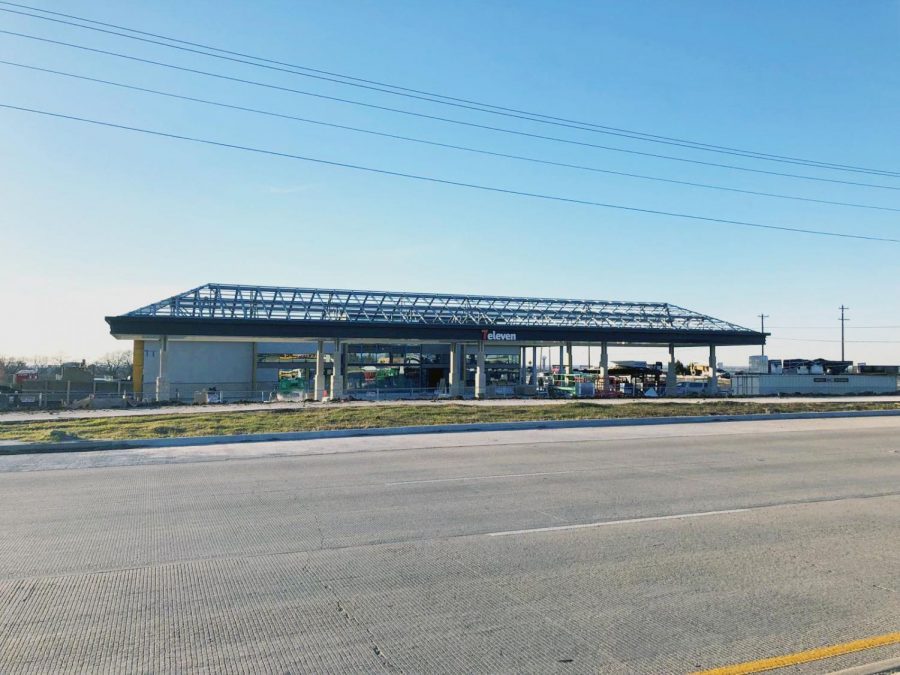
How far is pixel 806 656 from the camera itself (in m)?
4.86

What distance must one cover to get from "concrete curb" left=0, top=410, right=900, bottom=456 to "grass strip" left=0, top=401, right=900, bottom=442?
994 millimetres

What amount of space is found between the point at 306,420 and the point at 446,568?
20009mm

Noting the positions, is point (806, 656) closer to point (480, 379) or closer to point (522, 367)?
point (480, 379)

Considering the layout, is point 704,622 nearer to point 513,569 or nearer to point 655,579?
point 655,579

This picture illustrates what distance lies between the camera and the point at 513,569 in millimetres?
6949

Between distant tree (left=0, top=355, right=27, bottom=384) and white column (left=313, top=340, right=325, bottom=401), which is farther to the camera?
distant tree (left=0, top=355, right=27, bottom=384)

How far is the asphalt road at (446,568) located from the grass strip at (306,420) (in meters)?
8.43

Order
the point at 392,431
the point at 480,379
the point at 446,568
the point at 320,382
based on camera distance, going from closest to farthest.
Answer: the point at 446,568
the point at 392,431
the point at 320,382
the point at 480,379

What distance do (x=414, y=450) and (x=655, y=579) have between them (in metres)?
11.9

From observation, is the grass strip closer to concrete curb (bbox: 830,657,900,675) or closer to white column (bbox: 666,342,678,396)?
concrete curb (bbox: 830,657,900,675)

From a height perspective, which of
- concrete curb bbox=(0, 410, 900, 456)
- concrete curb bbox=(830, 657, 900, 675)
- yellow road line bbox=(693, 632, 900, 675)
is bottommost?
yellow road line bbox=(693, 632, 900, 675)

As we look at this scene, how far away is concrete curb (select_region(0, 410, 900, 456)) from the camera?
731 inches

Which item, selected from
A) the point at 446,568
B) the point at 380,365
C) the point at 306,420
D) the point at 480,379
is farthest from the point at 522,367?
the point at 446,568

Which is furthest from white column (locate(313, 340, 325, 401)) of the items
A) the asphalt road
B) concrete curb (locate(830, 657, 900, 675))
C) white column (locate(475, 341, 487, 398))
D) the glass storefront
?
concrete curb (locate(830, 657, 900, 675))
